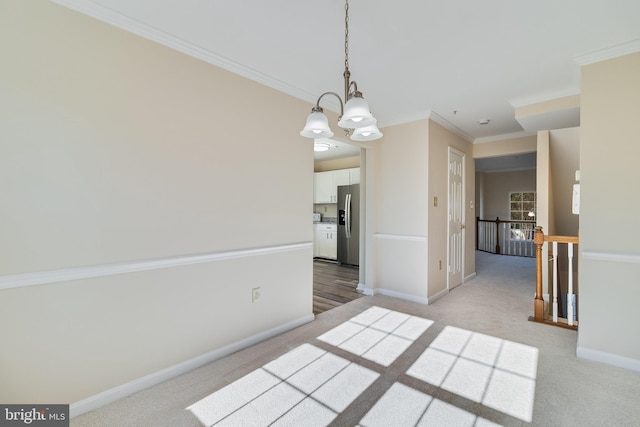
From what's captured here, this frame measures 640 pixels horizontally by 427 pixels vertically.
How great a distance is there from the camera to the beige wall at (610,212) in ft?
7.34

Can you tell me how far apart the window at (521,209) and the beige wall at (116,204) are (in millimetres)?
9113

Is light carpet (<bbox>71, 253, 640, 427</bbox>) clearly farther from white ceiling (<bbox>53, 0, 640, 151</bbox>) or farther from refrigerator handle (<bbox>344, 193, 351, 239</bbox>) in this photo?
refrigerator handle (<bbox>344, 193, 351, 239</bbox>)

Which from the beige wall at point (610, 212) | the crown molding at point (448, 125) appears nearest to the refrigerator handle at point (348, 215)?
the crown molding at point (448, 125)

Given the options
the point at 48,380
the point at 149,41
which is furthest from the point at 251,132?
the point at 48,380

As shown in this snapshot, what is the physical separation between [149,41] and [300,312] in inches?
107

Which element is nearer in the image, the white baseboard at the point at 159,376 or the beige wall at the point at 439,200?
the white baseboard at the point at 159,376

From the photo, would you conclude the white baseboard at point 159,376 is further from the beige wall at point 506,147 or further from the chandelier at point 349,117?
the beige wall at point 506,147

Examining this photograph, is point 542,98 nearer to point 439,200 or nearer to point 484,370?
point 439,200

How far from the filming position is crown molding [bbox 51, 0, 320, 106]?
68.6 inches

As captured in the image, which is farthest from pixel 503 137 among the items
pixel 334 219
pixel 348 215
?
pixel 334 219

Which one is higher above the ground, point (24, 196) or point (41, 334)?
point (24, 196)

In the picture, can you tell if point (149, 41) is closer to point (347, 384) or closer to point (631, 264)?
point (347, 384)

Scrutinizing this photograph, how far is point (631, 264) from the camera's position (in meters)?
2.24

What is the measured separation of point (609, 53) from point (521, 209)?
848cm
